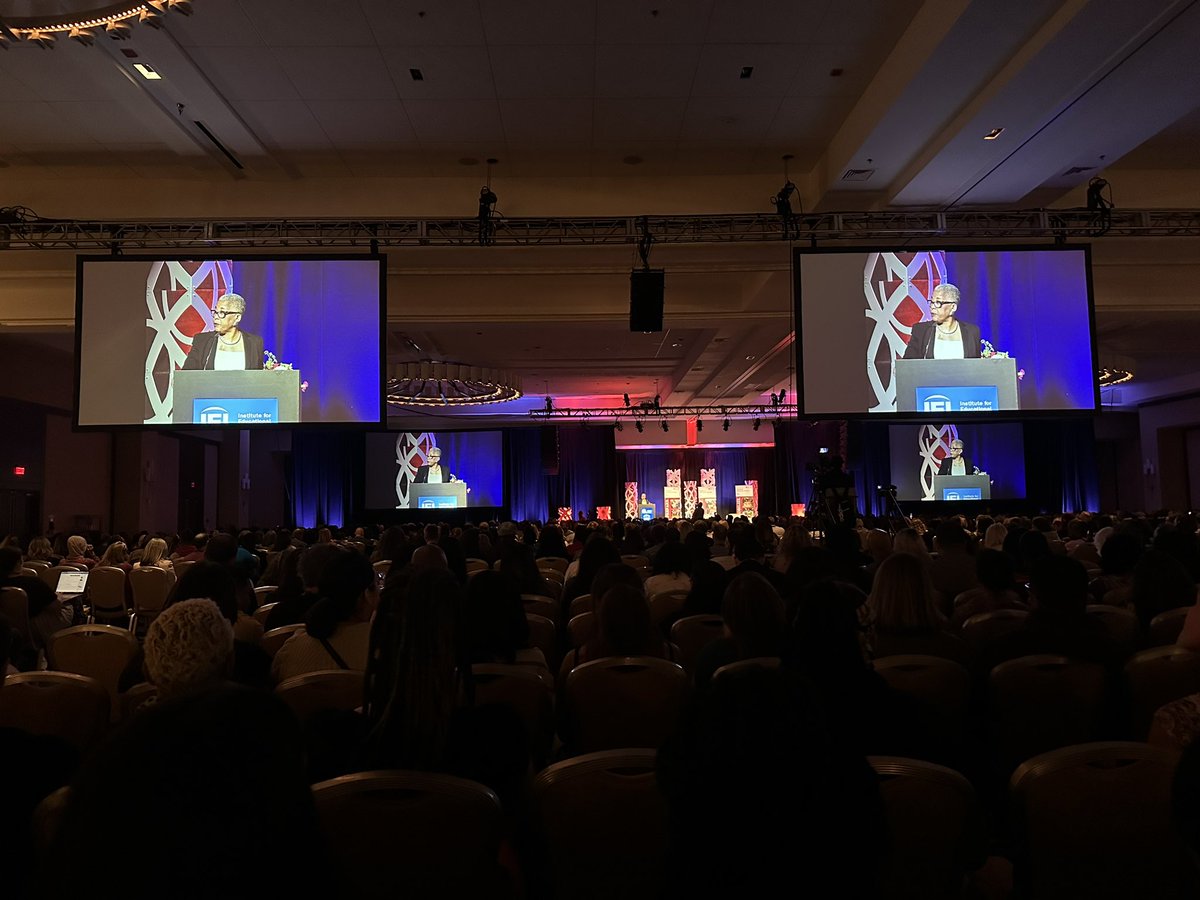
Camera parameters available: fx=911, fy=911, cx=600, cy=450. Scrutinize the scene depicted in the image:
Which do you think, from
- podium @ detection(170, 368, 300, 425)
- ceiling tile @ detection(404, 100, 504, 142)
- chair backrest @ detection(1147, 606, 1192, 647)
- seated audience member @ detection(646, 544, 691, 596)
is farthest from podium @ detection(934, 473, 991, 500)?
chair backrest @ detection(1147, 606, 1192, 647)

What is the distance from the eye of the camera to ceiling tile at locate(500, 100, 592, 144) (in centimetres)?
780

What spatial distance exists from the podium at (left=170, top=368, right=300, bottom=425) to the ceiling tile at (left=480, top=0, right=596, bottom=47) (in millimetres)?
3852

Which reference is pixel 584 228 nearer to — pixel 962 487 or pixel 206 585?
pixel 206 585

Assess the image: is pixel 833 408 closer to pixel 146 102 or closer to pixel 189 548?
pixel 146 102

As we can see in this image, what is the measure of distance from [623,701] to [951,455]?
24497 mm

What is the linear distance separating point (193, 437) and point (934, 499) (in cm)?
1979

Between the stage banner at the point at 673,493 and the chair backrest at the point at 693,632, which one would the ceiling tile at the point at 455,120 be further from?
the stage banner at the point at 673,493

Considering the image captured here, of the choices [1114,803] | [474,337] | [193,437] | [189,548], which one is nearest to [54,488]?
[193,437]

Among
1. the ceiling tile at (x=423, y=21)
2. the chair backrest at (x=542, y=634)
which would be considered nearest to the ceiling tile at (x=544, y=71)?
the ceiling tile at (x=423, y=21)

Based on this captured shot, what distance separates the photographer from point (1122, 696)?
11.1ft

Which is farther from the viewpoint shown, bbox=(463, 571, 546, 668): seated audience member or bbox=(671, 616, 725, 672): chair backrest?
bbox=(671, 616, 725, 672): chair backrest

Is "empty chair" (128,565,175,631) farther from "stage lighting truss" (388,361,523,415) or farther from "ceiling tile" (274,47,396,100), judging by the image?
"stage lighting truss" (388,361,523,415)

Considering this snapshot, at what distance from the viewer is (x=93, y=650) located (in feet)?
15.2

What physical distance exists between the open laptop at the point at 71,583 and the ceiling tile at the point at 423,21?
208 inches
